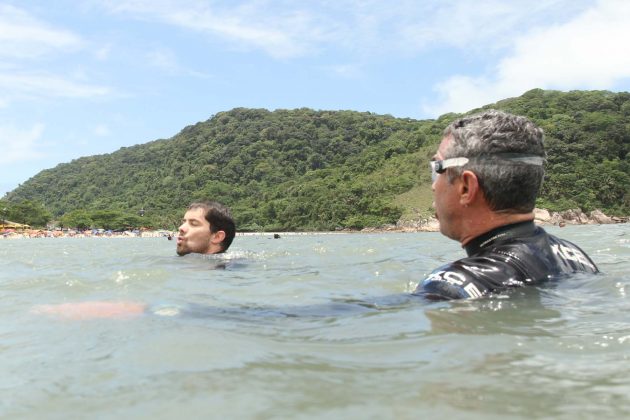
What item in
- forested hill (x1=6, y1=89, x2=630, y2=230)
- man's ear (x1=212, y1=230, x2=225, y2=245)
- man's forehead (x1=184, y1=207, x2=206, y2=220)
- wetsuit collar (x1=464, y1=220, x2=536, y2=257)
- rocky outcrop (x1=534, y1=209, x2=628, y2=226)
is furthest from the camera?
forested hill (x1=6, y1=89, x2=630, y2=230)

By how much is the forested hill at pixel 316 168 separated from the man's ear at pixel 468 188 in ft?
313

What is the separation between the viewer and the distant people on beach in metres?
7.97

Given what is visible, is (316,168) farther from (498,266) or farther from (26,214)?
(498,266)

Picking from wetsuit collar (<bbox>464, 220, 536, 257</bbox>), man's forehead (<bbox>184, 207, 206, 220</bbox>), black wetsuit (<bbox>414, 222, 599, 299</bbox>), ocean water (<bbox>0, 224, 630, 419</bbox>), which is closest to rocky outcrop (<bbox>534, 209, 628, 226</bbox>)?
man's forehead (<bbox>184, 207, 206, 220</bbox>)

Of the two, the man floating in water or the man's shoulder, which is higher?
the man floating in water

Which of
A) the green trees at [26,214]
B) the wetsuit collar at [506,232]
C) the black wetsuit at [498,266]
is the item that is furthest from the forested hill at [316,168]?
the wetsuit collar at [506,232]

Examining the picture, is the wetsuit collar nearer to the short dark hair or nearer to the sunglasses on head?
the sunglasses on head

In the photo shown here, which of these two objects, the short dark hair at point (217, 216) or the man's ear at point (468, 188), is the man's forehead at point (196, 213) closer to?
the short dark hair at point (217, 216)

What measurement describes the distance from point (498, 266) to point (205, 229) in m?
5.63

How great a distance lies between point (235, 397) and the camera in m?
1.63

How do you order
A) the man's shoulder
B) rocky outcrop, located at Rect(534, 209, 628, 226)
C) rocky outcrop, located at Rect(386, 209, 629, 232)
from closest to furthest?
1. the man's shoulder
2. rocky outcrop, located at Rect(386, 209, 629, 232)
3. rocky outcrop, located at Rect(534, 209, 628, 226)

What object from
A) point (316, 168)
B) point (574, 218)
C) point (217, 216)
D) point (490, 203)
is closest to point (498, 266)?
point (490, 203)

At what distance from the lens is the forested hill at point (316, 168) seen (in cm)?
9731

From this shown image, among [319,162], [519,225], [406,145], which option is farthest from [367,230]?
[519,225]
